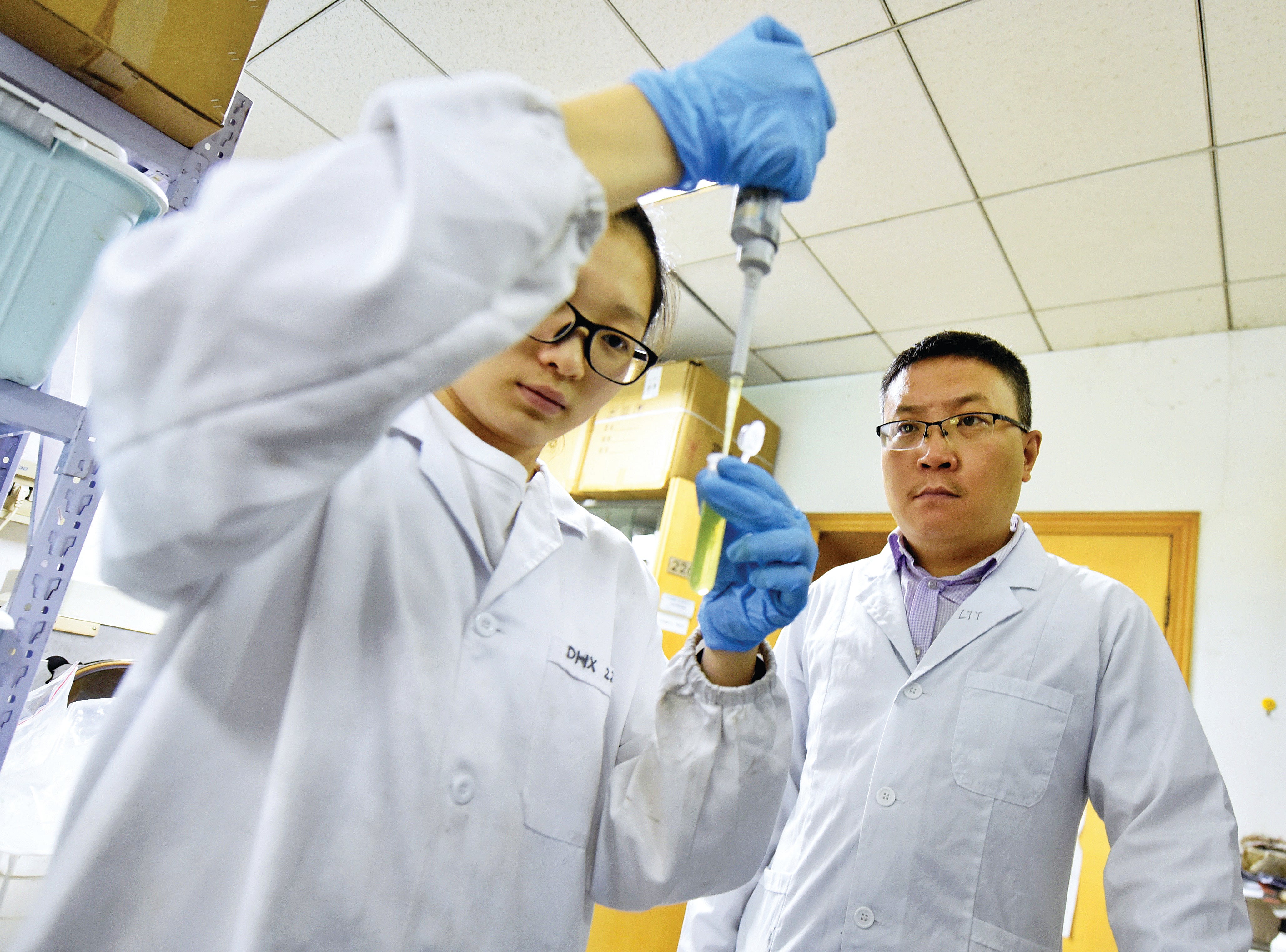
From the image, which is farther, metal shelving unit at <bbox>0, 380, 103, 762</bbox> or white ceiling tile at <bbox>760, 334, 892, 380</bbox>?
white ceiling tile at <bbox>760, 334, 892, 380</bbox>

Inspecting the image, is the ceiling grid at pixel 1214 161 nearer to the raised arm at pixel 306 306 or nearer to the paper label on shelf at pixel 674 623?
the raised arm at pixel 306 306

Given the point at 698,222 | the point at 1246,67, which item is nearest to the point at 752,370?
the point at 698,222

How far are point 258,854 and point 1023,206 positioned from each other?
250 cm

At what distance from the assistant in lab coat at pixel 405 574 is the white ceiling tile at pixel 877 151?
133 centimetres

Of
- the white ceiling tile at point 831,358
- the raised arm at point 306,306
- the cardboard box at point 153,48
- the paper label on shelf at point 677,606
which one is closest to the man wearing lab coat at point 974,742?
the raised arm at point 306,306

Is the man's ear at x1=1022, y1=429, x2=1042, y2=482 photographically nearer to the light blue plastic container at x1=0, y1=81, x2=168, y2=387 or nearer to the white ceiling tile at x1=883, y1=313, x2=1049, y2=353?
the white ceiling tile at x1=883, y1=313, x2=1049, y2=353

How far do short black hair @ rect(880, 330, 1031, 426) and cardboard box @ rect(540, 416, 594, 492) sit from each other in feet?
6.81

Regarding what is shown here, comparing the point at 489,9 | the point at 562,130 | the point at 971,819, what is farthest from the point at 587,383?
the point at 489,9

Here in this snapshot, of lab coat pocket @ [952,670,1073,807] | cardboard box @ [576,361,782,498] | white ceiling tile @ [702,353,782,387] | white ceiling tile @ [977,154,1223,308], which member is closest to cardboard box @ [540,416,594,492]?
cardboard box @ [576,361,782,498]

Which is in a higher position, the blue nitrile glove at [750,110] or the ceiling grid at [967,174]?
the ceiling grid at [967,174]

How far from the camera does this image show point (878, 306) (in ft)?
9.52

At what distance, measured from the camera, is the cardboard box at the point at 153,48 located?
2.75ft

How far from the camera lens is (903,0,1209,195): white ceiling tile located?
170cm

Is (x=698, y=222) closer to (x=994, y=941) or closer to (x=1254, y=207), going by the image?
(x=1254, y=207)
